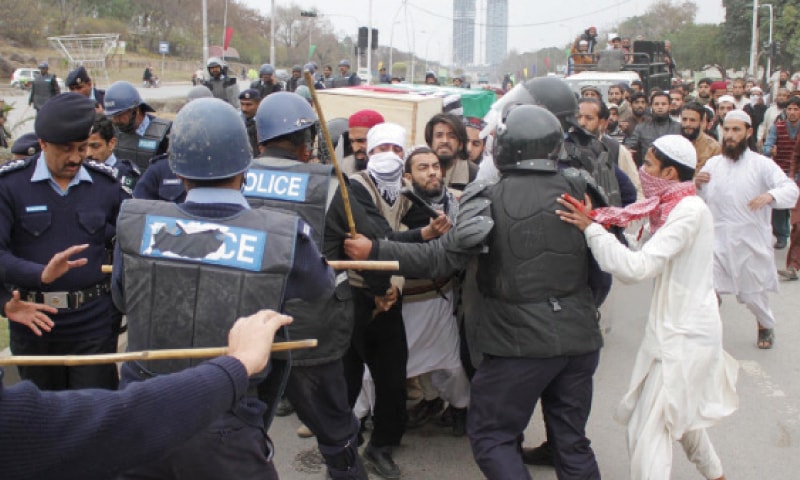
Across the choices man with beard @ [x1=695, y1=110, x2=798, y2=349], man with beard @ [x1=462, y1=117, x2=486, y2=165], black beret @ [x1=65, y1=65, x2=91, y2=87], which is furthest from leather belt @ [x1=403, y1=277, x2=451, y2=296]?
black beret @ [x1=65, y1=65, x2=91, y2=87]

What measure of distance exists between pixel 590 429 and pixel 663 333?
1489 millimetres

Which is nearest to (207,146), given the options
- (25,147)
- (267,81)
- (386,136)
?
(386,136)

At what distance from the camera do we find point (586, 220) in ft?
10.8

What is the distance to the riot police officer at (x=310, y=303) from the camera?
335 cm

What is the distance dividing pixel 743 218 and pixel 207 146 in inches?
208

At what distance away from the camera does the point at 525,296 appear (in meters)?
3.31

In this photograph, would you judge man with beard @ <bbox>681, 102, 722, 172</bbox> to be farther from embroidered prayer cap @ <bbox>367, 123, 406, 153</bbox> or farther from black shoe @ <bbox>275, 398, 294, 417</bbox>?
black shoe @ <bbox>275, 398, 294, 417</bbox>

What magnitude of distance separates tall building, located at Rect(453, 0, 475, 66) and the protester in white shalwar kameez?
9891 cm

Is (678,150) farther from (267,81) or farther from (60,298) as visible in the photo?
(267,81)

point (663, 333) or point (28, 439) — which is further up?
point (28, 439)

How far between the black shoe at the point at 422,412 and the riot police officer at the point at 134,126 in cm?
243

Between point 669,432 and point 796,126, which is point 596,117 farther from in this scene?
point 796,126

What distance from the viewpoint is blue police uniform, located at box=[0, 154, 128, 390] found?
3.62m

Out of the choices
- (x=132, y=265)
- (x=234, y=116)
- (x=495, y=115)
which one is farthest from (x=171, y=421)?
(x=495, y=115)
